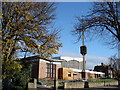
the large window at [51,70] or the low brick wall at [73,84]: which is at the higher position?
the large window at [51,70]

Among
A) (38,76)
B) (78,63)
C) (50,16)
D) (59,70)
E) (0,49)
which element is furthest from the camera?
(78,63)

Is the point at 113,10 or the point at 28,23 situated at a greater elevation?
the point at 113,10

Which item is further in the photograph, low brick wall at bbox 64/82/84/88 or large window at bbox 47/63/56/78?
large window at bbox 47/63/56/78

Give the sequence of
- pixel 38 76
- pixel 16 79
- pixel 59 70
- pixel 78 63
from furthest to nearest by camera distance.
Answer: pixel 78 63 → pixel 59 70 → pixel 38 76 → pixel 16 79

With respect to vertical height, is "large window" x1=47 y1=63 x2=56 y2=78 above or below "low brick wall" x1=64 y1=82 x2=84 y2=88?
above

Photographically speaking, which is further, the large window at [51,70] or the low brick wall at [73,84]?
the large window at [51,70]

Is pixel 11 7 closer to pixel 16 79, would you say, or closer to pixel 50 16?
pixel 50 16

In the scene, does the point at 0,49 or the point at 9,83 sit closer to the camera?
the point at 0,49

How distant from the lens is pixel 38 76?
3183 centimetres

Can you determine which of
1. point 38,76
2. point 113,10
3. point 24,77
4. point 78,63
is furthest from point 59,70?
point 113,10

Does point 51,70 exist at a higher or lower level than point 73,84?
higher

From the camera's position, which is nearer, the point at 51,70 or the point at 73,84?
the point at 73,84

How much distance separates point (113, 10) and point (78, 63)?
3768 centimetres

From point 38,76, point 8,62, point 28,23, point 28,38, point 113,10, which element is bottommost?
point 38,76
